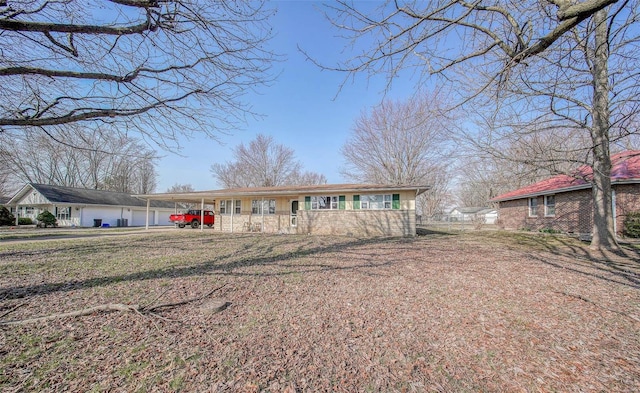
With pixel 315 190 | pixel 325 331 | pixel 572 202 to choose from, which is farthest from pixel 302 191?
pixel 572 202

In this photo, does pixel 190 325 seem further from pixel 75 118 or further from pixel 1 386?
pixel 75 118

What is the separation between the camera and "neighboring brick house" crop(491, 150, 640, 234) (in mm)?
12031

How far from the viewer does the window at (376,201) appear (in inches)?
564

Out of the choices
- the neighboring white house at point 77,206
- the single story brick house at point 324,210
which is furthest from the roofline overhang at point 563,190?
the neighboring white house at point 77,206

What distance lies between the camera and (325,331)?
3.25 m

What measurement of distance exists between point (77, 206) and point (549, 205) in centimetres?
3705

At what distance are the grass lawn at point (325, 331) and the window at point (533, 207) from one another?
1371 cm

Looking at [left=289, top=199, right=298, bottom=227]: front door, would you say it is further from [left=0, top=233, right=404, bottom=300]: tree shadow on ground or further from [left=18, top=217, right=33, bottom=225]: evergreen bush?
[left=18, top=217, right=33, bottom=225]: evergreen bush

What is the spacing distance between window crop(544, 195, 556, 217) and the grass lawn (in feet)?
39.8

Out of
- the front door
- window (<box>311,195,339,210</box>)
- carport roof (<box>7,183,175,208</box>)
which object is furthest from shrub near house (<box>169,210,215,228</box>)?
A: window (<box>311,195,339,210</box>)

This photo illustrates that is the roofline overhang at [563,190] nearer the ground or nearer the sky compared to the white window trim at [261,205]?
nearer the sky

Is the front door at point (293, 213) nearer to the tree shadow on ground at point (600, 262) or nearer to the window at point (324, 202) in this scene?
the window at point (324, 202)

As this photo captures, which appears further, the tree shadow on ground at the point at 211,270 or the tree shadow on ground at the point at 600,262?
the tree shadow on ground at the point at 600,262

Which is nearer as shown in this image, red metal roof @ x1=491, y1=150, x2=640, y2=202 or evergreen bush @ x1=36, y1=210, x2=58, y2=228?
red metal roof @ x1=491, y1=150, x2=640, y2=202
